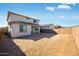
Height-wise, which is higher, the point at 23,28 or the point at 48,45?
the point at 23,28

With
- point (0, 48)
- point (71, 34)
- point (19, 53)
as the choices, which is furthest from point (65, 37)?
point (0, 48)

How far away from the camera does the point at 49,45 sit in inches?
180

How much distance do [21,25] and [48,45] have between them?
635mm

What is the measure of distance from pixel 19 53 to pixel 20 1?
3.17 ft

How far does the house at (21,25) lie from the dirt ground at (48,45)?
0.36ft

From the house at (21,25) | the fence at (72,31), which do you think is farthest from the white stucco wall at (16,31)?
the fence at (72,31)

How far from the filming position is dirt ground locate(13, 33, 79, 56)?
450 centimetres

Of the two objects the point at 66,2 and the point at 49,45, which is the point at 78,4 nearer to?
the point at 66,2

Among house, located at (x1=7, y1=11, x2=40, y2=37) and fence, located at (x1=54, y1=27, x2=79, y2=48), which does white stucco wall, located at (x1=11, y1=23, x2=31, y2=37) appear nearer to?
house, located at (x1=7, y1=11, x2=40, y2=37)

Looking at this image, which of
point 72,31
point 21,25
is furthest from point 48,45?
point 21,25

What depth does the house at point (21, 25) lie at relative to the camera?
4.51 meters

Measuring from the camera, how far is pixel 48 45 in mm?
4570

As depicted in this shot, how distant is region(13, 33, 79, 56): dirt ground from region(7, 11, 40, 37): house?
11 cm

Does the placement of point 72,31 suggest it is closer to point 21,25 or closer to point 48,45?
point 48,45
